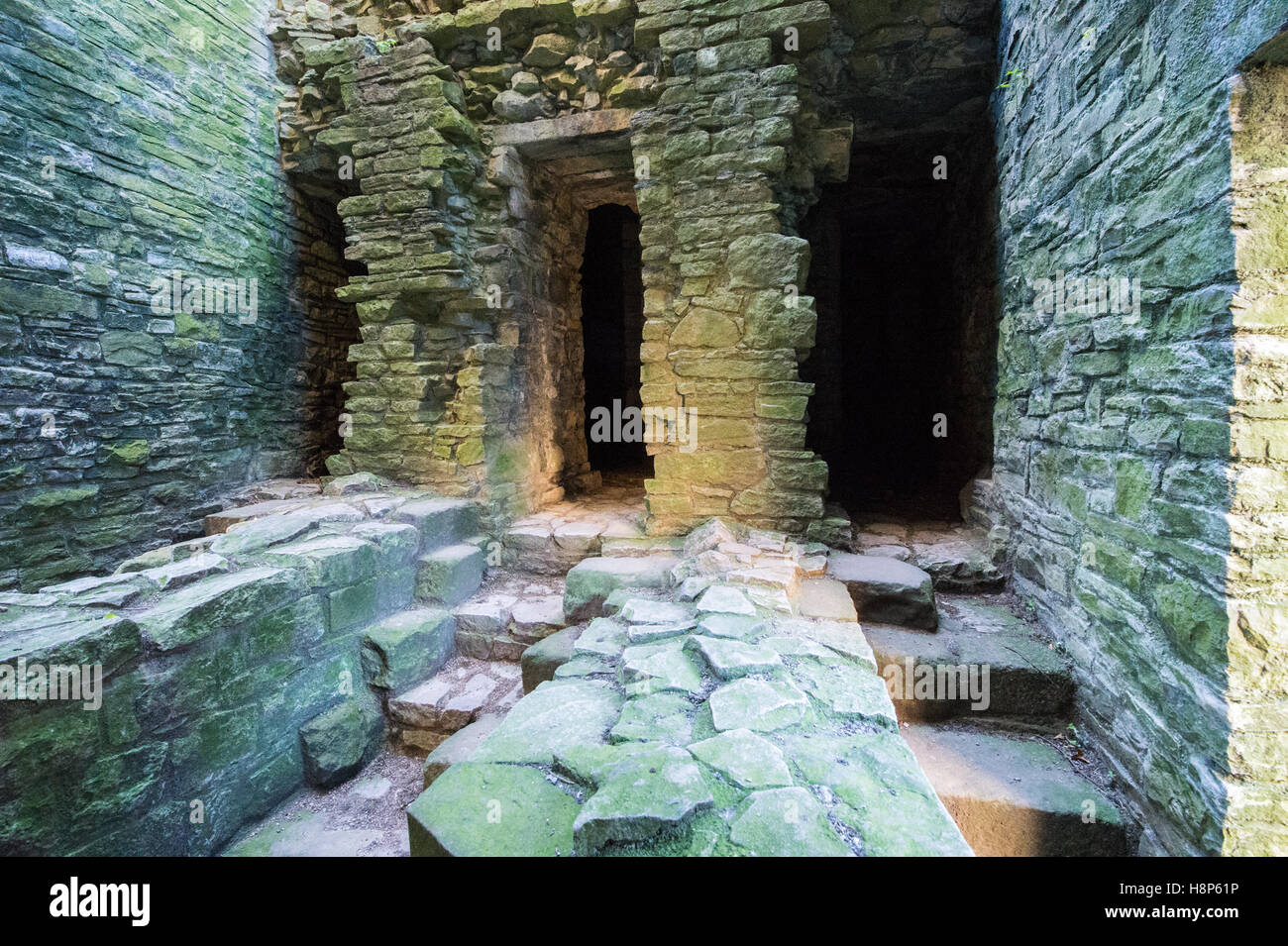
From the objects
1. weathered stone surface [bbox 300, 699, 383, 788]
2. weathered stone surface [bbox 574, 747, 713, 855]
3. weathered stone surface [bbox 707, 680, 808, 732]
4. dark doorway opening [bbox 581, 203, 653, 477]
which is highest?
dark doorway opening [bbox 581, 203, 653, 477]

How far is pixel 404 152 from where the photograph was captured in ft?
13.7

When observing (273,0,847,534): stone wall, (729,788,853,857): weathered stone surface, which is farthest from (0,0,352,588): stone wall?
(729,788,853,857): weathered stone surface

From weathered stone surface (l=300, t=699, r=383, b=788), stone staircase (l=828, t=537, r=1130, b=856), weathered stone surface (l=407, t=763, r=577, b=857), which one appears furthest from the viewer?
weathered stone surface (l=300, t=699, r=383, b=788)

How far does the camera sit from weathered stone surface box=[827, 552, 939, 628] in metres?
3.04

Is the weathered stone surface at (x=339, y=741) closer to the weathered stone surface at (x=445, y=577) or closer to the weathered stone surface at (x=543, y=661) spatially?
the weathered stone surface at (x=445, y=577)

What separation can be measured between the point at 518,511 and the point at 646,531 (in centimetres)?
123

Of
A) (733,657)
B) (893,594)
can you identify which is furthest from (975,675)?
(733,657)

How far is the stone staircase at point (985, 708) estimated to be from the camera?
2145 mm

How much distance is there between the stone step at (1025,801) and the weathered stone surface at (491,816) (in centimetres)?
162

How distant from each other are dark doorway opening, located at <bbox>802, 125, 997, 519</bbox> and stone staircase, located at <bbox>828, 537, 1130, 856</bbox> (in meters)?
1.73

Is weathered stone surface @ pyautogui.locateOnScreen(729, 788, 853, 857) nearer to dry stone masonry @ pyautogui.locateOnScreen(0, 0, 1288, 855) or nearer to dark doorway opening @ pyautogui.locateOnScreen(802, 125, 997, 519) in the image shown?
dry stone masonry @ pyautogui.locateOnScreen(0, 0, 1288, 855)

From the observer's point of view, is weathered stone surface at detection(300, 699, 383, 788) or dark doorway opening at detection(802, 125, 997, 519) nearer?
weathered stone surface at detection(300, 699, 383, 788)

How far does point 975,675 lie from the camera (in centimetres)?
265
